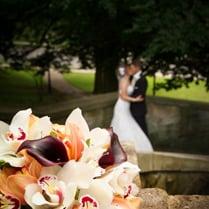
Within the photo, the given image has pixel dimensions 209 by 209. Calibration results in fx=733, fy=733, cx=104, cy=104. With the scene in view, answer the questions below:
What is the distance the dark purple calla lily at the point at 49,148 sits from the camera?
1.81m

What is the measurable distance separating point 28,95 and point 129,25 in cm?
1103

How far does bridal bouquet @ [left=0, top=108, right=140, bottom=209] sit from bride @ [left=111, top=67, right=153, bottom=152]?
7095 mm

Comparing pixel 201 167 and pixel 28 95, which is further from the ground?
pixel 201 167

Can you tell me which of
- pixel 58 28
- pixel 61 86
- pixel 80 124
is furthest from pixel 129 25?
pixel 61 86

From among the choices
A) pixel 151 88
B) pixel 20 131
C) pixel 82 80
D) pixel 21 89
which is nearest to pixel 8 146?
pixel 20 131

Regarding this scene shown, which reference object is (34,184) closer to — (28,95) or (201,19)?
(201,19)

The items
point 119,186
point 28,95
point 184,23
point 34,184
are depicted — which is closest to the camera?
point 34,184

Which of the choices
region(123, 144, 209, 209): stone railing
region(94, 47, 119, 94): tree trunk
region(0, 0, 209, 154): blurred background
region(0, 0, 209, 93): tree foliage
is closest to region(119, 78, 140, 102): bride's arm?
region(0, 0, 209, 154): blurred background

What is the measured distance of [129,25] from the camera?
11.3m

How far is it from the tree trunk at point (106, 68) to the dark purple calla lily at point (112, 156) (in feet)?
33.8

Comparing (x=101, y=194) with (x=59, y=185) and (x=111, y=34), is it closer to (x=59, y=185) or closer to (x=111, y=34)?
(x=59, y=185)

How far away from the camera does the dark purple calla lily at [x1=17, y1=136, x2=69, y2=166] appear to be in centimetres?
181

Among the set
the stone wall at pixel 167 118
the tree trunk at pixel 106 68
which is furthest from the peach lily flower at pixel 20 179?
the tree trunk at pixel 106 68

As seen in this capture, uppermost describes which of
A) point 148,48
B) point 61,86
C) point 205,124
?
point 148,48
